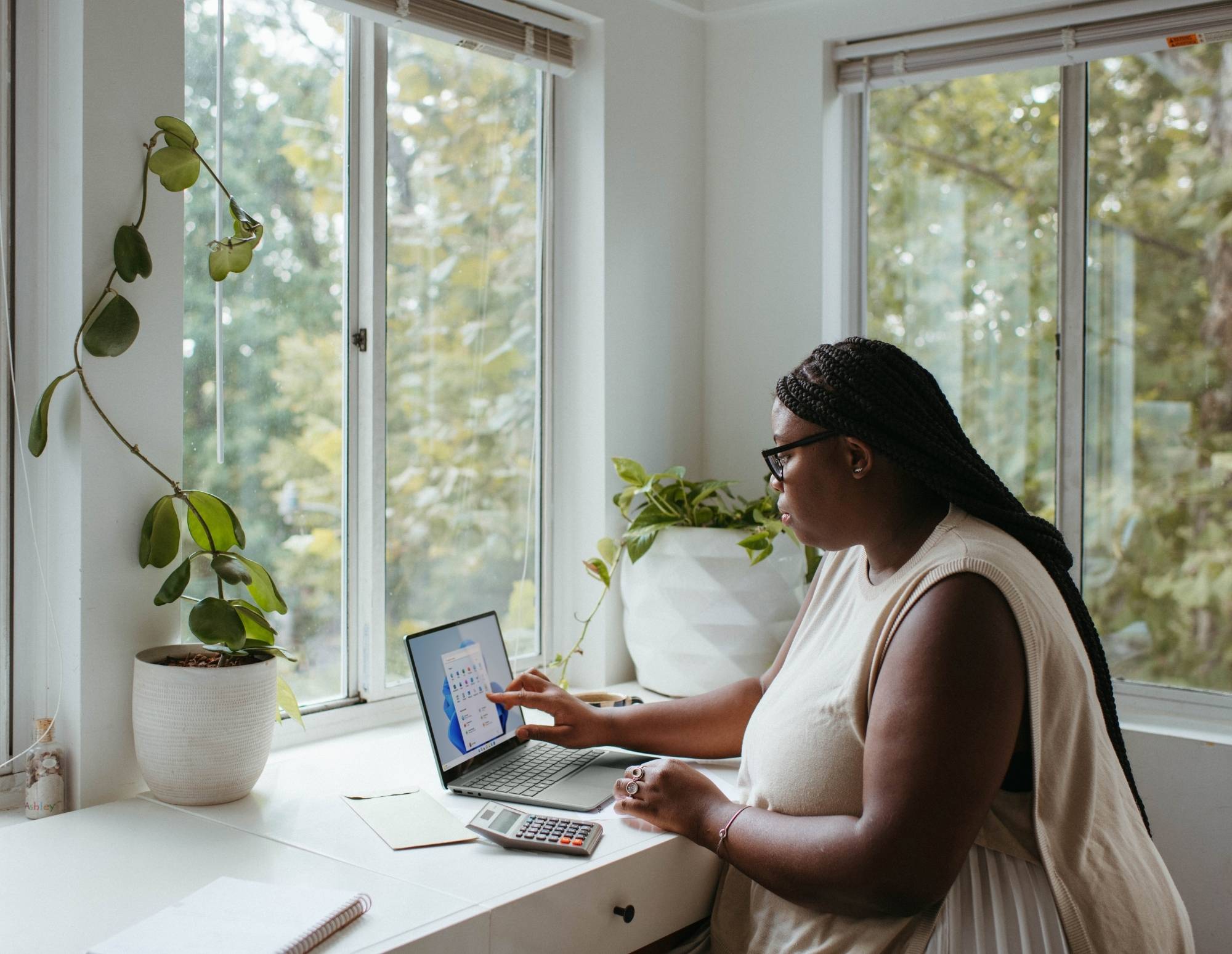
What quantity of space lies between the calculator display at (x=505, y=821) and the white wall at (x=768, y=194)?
1.24m

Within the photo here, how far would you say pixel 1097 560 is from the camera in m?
2.27

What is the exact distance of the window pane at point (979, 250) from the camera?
2312 millimetres

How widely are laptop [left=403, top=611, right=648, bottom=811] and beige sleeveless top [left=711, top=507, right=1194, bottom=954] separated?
341 mm

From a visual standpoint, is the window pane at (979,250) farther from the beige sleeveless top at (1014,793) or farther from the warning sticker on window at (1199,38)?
the beige sleeveless top at (1014,793)

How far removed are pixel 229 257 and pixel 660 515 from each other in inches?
39.3

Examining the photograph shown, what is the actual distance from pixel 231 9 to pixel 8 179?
1.53 feet

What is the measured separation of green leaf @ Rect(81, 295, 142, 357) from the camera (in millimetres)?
1524

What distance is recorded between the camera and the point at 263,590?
1669mm

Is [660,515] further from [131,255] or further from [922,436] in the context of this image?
[131,255]

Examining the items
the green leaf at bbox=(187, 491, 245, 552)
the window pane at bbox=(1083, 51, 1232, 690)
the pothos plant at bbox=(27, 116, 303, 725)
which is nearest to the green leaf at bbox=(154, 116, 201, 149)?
the pothos plant at bbox=(27, 116, 303, 725)

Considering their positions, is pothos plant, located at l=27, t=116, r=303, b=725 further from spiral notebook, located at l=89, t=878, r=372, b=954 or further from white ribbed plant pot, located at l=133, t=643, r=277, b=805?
spiral notebook, located at l=89, t=878, r=372, b=954

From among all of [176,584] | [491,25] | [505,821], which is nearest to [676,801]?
[505,821]

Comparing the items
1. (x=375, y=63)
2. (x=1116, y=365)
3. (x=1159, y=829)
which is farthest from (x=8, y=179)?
(x=1159, y=829)

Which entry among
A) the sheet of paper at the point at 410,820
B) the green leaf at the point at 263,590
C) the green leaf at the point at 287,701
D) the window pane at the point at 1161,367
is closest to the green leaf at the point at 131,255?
the green leaf at the point at 263,590
